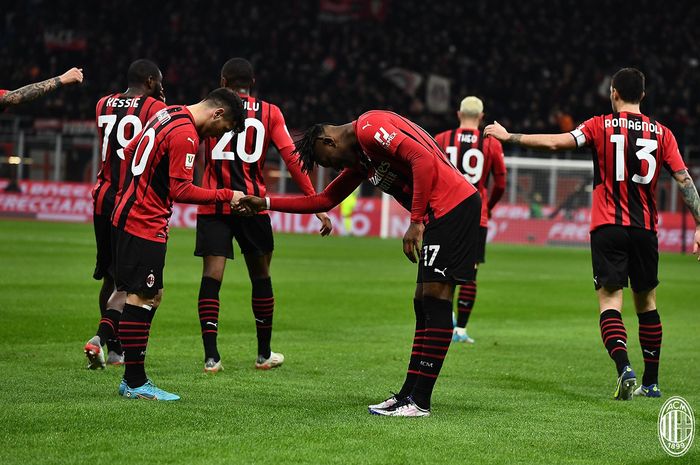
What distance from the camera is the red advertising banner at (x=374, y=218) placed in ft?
95.2

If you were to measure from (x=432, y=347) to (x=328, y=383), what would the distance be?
133 centimetres

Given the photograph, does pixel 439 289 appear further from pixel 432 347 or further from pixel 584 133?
pixel 584 133

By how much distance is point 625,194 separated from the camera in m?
7.32

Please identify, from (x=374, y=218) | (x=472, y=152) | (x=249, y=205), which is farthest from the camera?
(x=374, y=218)

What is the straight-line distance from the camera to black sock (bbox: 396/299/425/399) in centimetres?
648

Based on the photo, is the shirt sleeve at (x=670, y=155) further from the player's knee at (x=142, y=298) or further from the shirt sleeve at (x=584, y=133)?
the player's knee at (x=142, y=298)

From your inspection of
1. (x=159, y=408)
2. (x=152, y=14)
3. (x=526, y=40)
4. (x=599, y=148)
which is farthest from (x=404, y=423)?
(x=152, y=14)

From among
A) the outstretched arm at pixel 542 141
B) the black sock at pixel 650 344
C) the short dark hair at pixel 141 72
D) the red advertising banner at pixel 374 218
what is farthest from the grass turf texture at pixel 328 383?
the red advertising banner at pixel 374 218

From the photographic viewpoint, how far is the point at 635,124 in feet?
24.0

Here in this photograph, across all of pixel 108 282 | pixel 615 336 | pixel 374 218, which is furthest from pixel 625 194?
pixel 374 218

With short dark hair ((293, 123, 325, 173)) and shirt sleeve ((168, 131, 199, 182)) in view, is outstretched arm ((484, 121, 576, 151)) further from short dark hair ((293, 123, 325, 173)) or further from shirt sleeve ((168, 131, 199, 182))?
shirt sleeve ((168, 131, 199, 182))

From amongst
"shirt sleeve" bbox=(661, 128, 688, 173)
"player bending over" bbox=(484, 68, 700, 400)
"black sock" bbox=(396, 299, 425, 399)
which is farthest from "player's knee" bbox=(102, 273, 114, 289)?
"shirt sleeve" bbox=(661, 128, 688, 173)

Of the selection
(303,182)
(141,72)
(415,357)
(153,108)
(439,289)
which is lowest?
(415,357)

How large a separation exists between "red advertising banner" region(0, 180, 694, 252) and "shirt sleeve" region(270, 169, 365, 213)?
2205 centimetres
